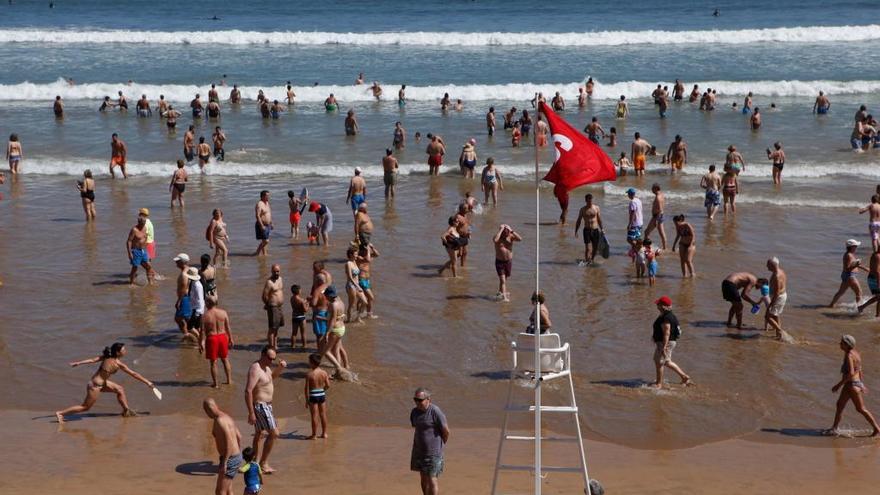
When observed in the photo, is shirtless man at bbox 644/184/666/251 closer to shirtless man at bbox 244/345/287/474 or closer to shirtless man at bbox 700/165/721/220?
shirtless man at bbox 700/165/721/220

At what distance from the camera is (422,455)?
11461 mm

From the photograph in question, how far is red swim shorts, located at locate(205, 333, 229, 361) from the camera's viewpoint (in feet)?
50.7

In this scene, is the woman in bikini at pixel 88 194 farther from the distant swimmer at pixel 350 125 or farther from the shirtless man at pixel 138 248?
the distant swimmer at pixel 350 125

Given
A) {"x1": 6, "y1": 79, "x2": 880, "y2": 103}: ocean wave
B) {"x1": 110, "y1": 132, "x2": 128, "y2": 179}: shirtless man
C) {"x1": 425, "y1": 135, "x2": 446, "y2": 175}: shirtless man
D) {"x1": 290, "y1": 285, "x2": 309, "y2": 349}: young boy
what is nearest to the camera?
{"x1": 290, "y1": 285, "x2": 309, "y2": 349}: young boy

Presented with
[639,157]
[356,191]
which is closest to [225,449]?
[356,191]

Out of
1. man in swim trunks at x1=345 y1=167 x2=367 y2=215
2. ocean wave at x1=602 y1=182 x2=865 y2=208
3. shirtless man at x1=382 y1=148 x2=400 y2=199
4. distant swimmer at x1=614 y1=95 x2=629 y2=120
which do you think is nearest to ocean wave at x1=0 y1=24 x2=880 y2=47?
distant swimmer at x1=614 y1=95 x2=629 y2=120

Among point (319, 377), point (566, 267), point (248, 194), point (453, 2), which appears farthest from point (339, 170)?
point (453, 2)

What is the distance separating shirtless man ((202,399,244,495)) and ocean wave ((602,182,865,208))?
17973 millimetres

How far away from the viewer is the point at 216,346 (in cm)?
1548

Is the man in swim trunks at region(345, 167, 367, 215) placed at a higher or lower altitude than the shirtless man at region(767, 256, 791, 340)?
higher

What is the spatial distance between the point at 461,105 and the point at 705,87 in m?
12.6

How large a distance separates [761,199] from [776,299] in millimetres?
10311

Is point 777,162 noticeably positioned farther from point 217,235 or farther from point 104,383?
Answer: point 104,383

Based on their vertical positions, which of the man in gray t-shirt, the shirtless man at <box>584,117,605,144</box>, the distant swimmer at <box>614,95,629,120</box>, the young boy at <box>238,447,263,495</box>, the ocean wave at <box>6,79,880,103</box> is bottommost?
the young boy at <box>238,447,263,495</box>
